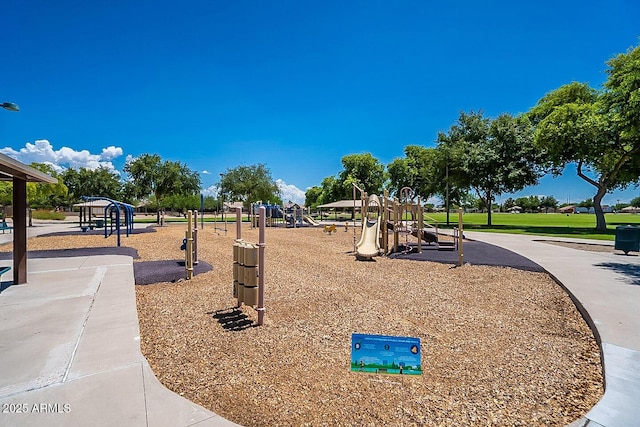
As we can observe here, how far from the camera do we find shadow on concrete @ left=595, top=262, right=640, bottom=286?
8.20 m

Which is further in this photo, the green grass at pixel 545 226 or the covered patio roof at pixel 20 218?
the green grass at pixel 545 226

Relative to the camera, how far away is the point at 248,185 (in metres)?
59.7

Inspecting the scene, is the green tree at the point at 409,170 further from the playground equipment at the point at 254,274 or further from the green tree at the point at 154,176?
the playground equipment at the point at 254,274

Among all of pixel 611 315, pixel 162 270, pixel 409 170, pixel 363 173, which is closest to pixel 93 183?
pixel 363 173

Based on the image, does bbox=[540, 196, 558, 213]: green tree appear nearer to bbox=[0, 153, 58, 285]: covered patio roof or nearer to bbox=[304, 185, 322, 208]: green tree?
bbox=[304, 185, 322, 208]: green tree

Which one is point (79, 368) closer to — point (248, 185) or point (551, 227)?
point (551, 227)

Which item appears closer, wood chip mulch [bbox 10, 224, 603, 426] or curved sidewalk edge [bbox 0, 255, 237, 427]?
curved sidewalk edge [bbox 0, 255, 237, 427]

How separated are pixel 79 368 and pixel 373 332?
3636 millimetres

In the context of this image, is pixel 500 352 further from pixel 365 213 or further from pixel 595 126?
pixel 595 126

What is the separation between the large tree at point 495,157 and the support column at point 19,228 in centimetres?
3291

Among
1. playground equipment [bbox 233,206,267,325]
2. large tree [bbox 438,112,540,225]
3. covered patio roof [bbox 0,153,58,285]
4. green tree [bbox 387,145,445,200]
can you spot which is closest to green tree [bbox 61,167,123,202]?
green tree [bbox 387,145,445,200]

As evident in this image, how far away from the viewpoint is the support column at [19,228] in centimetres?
714

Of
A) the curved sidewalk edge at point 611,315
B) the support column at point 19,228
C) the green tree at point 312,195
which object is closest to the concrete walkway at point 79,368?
the support column at point 19,228

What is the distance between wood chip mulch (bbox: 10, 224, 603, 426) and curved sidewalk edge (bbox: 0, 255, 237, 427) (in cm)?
28
